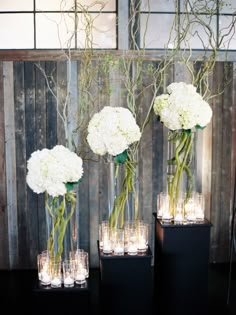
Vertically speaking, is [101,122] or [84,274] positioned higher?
[101,122]

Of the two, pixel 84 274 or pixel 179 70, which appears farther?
pixel 179 70

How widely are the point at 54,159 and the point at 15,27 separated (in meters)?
2.11

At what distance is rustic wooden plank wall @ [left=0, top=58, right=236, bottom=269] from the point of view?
393 centimetres

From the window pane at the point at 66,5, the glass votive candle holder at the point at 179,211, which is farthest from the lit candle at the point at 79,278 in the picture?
the window pane at the point at 66,5

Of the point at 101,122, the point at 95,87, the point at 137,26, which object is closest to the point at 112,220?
the point at 101,122

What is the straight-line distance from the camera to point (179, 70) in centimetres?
398

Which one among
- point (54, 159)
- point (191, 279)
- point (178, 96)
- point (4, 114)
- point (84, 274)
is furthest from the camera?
point (4, 114)

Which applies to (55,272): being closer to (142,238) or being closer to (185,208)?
(142,238)

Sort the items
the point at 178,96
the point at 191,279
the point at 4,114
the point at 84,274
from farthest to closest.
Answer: the point at 4,114 < the point at 191,279 < the point at 178,96 < the point at 84,274

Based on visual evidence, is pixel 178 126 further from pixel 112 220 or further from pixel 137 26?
pixel 137 26

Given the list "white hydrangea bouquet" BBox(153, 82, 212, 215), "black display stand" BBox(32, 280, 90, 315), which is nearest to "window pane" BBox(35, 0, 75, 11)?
"white hydrangea bouquet" BBox(153, 82, 212, 215)

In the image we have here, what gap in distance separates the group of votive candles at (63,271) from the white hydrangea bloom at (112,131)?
0.63m

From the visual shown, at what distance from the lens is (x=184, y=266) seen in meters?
3.06

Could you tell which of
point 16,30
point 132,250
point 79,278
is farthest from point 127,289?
point 16,30
